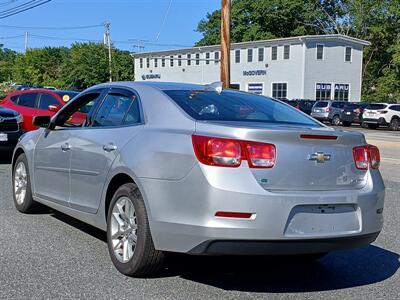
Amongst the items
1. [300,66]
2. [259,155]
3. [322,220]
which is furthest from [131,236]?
[300,66]

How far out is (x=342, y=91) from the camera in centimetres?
5169

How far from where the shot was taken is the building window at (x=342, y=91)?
51.3 m

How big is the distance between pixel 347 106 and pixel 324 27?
34.9 m

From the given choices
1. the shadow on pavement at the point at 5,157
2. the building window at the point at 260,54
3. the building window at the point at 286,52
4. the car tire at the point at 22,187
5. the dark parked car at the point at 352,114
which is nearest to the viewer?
the car tire at the point at 22,187

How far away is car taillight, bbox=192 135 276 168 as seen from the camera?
3.97 meters

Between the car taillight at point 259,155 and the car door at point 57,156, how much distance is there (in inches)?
85.2

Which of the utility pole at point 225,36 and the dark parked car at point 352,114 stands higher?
the utility pole at point 225,36

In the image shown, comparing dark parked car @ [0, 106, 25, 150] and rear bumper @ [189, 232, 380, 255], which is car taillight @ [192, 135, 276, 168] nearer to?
rear bumper @ [189, 232, 380, 255]

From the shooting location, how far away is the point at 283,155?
160 inches

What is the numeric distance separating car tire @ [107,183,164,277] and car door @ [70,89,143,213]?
0.34m

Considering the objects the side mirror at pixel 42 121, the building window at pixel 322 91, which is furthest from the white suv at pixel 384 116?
the side mirror at pixel 42 121

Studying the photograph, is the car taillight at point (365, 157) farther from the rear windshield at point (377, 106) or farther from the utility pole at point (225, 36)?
the rear windshield at point (377, 106)

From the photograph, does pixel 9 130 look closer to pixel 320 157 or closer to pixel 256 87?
pixel 320 157

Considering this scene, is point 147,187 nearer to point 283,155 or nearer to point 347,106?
point 283,155
